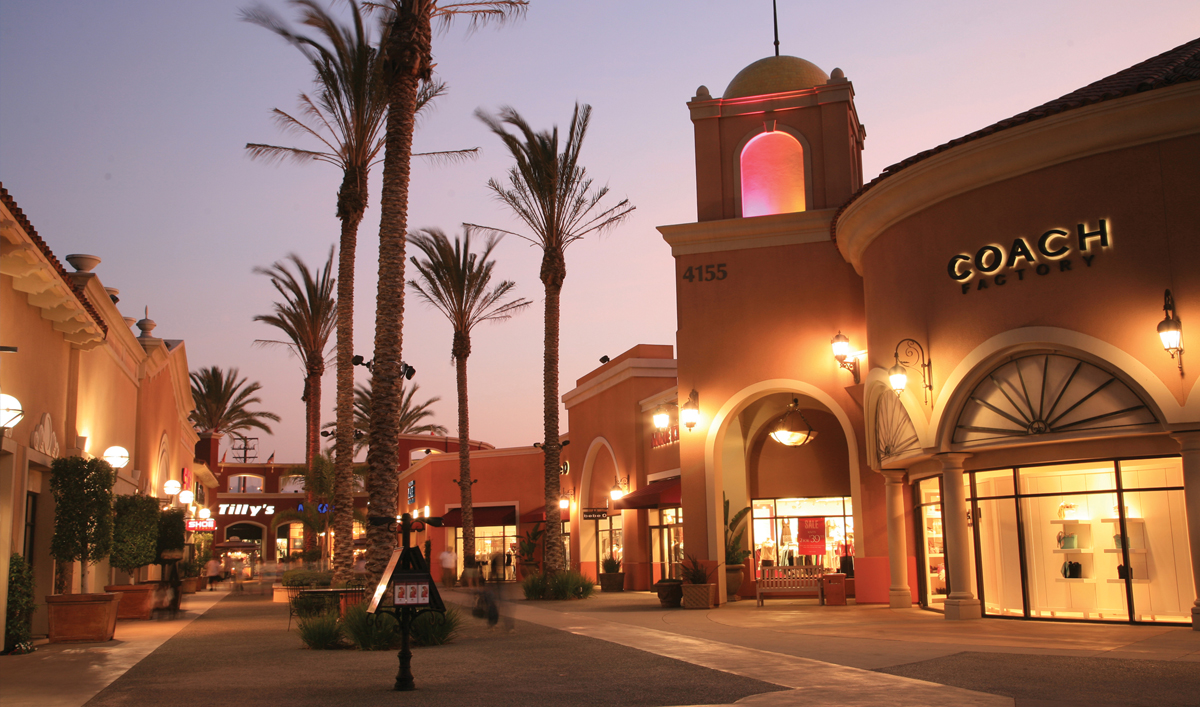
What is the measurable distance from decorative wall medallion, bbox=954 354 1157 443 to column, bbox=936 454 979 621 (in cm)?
57

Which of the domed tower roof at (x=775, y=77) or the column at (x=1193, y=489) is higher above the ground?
the domed tower roof at (x=775, y=77)

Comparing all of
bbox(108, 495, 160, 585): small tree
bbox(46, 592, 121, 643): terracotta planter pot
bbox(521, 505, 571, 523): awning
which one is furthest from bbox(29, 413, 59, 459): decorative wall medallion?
bbox(521, 505, 571, 523): awning

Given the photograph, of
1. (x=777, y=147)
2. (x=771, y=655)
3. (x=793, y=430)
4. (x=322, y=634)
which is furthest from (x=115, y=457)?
(x=777, y=147)

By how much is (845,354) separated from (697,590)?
6066 mm

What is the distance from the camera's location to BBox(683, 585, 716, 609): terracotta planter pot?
21594 mm

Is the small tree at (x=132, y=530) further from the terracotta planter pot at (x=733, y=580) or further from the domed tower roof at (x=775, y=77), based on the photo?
the domed tower roof at (x=775, y=77)

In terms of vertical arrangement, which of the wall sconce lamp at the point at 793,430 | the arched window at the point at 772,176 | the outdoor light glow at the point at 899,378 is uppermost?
the arched window at the point at 772,176

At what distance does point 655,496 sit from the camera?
2661cm

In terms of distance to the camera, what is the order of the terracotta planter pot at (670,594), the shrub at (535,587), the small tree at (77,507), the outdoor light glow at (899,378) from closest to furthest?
the small tree at (77,507) < the outdoor light glow at (899,378) < the terracotta planter pot at (670,594) < the shrub at (535,587)

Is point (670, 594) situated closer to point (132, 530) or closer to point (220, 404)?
point (132, 530)

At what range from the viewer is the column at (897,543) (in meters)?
19.6

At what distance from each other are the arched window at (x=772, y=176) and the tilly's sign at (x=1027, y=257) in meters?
8.31

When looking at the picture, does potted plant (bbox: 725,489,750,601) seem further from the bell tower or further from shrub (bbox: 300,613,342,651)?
shrub (bbox: 300,613,342,651)

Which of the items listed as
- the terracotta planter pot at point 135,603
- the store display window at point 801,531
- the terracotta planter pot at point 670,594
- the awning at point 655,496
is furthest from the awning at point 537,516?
the terracotta planter pot at point 135,603
